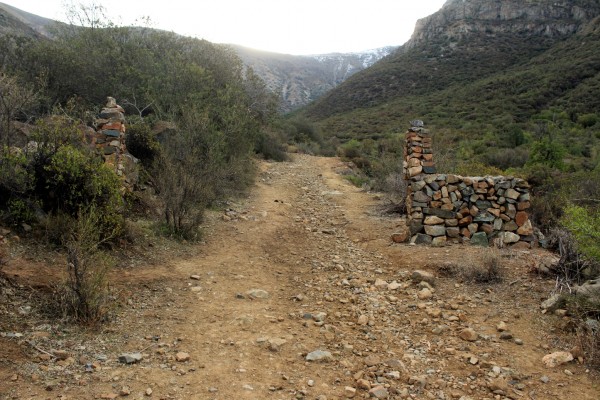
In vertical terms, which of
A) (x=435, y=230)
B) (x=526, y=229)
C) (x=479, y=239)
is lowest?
(x=479, y=239)

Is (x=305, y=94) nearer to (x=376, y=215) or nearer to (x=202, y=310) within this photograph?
(x=376, y=215)

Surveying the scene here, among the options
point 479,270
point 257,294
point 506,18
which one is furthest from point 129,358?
point 506,18

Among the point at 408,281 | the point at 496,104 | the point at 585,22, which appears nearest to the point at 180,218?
the point at 408,281

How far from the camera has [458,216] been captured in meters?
7.54

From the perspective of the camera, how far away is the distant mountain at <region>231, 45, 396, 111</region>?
7297cm

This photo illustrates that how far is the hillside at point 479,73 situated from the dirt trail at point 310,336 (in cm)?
2437

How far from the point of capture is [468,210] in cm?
753

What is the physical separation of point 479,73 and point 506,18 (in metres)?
13.7

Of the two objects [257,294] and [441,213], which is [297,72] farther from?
[257,294]

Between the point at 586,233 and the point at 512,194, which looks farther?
the point at 512,194

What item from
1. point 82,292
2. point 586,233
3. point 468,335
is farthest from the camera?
point 586,233

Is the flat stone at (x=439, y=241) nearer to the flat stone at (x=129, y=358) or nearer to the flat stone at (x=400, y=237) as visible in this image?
the flat stone at (x=400, y=237)

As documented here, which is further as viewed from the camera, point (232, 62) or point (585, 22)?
point (585, 22)

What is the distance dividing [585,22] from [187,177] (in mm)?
48317
